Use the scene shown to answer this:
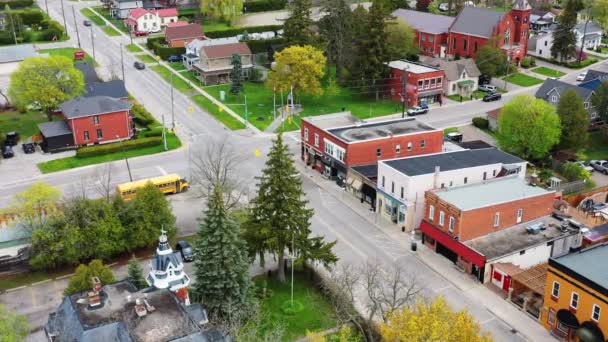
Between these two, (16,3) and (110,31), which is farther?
(16,3)

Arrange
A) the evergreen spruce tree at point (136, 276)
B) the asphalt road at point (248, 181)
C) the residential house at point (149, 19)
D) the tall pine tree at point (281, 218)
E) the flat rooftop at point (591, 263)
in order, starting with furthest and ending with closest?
the residential house at point (149, 19) → the asphalt road at point (248, 181) → the tall pine tree at point (281, 218) → the evergreen spruce tree at point (136, 276) → the flat rooftop at point (591, 263)

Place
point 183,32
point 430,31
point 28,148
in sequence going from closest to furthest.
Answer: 1. point 28,148
2. point 430,31
3. point 183,32

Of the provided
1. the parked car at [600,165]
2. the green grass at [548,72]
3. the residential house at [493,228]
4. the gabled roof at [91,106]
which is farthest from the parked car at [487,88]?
the gabled roof at [91,106]

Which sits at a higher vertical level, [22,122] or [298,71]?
[298,71]

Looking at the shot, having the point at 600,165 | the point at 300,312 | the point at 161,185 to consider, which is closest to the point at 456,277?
the point at 300,312

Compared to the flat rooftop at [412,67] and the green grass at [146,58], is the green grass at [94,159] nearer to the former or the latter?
the flat rooftop at [412,67]

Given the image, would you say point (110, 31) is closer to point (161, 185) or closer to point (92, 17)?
point (92, 17)
